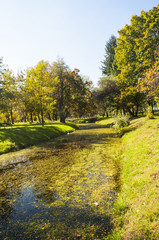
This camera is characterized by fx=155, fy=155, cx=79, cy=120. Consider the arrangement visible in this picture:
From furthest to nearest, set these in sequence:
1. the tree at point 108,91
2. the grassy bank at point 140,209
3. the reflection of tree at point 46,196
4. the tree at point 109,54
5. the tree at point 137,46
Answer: the tree at point 109,54, the tree at point 108,91, the tree at point 137,46, the reflection of tree at point 46,196, the grassy bank at point 140,209

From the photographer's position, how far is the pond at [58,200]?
4.39 m

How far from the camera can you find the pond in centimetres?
439

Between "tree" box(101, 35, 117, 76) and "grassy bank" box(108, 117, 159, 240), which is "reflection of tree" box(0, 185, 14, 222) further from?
"tree" box(101, 35, 117, 76)

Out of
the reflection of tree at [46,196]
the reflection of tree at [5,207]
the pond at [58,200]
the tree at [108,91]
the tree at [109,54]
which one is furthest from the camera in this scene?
the tree at [109,54]

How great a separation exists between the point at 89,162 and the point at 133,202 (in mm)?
5737

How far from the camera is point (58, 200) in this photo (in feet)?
19.7

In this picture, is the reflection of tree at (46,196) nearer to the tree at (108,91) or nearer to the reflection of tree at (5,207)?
the reflection of tree at (5,207)

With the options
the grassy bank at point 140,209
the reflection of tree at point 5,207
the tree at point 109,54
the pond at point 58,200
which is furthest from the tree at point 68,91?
the grassy bank at point 140,209

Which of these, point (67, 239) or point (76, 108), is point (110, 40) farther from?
point (67, 239)

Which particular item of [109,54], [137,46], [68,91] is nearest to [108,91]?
[68,91]

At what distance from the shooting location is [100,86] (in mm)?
44156

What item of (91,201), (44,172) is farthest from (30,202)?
(44,172)

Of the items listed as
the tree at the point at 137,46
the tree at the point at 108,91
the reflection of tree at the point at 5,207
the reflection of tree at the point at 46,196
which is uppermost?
the tree at the point at 137,46

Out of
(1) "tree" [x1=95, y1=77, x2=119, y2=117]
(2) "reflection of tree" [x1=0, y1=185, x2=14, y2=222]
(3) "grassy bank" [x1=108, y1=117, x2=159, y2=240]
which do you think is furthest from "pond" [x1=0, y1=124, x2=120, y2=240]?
(1) "tree" [x1=95, y1=77, x2=119, y2=117]
